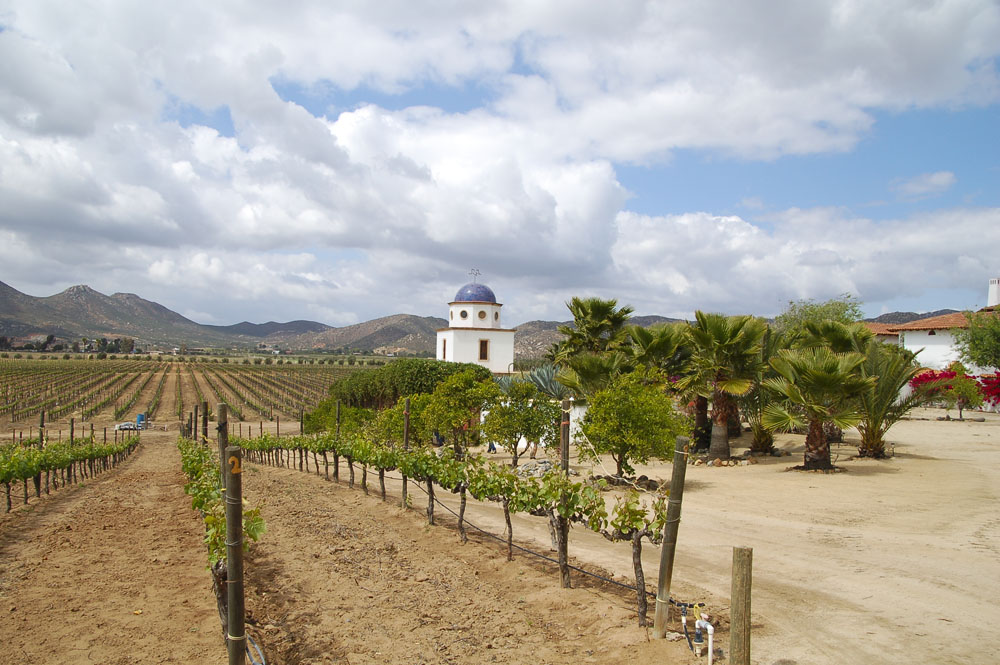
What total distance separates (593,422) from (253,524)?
10171 mm

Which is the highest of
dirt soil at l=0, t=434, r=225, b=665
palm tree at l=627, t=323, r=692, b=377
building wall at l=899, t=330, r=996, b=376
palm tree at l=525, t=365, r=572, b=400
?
building wall at l=899, t=330, r=996, b=376

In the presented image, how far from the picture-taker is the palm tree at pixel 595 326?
24.0 metres

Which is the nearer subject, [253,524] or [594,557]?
[253,524]

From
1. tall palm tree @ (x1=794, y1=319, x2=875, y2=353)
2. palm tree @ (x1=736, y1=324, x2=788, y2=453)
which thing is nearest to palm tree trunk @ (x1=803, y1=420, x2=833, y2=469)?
palm tree @ (x1=736, y1=324, x2=788, y2=453)

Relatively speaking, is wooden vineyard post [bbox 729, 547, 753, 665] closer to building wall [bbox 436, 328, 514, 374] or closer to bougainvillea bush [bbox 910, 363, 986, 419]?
bougainvillea bush [bbox 910, 363, 986, 419]

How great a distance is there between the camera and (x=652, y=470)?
19359mm

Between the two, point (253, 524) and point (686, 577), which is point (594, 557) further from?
point (253, 524)

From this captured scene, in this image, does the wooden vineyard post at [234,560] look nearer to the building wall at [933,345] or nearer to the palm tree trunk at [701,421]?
the palm tree trunk at [701,421]

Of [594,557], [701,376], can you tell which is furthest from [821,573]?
[701,376]

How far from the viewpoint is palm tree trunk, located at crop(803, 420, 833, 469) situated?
655 inches

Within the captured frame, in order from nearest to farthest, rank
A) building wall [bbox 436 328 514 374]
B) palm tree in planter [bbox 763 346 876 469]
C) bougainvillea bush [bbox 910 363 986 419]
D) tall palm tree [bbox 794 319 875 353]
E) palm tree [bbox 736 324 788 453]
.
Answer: palm tree in planter [bbox 763 346 876 469] → tall palm tree [bbox 794 319 875 353] → palm tree [bbox 736 324 788 453] → bougainvillea bush [bbox 910 363 986 419] → building wall [bbox 436 328 514 374]

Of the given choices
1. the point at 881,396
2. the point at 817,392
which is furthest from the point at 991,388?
the point at 817,392

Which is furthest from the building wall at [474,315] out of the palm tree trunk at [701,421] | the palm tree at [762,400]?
the palm tree at [762,400]

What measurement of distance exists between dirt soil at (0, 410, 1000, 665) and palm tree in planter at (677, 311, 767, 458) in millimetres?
4273
